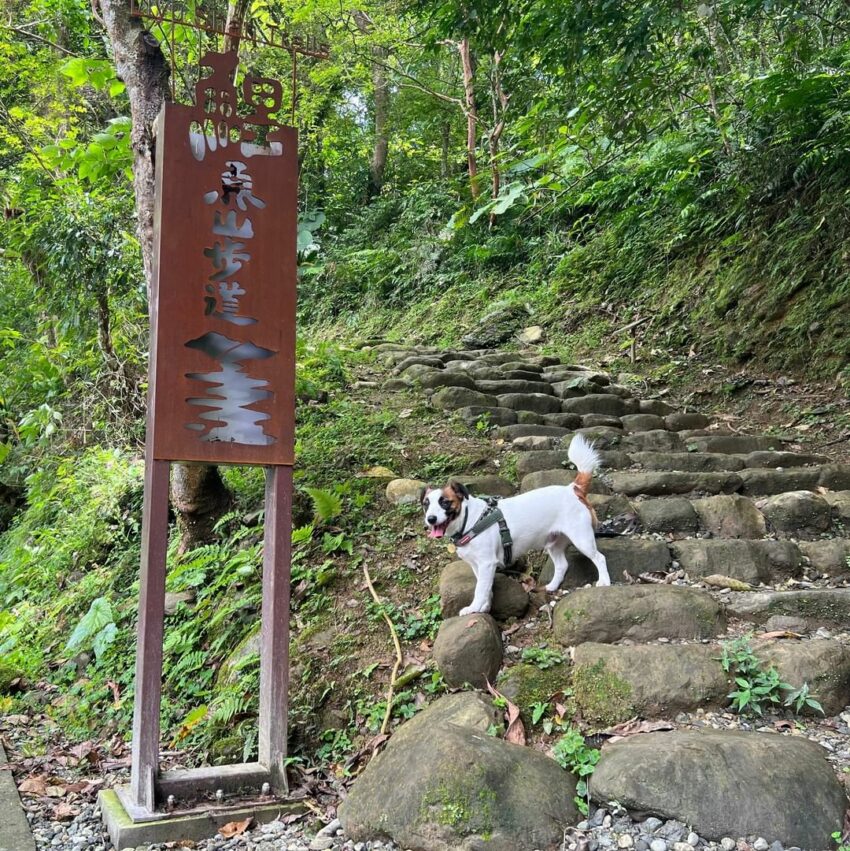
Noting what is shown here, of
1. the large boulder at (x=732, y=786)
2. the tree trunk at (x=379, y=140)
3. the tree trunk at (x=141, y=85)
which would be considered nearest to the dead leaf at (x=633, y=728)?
the large boulder at (x=732, y=786)

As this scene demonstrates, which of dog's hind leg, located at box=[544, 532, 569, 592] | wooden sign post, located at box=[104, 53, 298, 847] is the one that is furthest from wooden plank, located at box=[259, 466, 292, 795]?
dog's hind leg, located at box=[544, 532, 569, 592]

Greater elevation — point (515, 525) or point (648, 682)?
point (515, 525)

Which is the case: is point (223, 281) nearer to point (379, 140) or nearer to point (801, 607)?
point (801, 607)

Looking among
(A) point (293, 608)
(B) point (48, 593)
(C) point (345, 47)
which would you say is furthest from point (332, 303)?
(A) point (293, 608)

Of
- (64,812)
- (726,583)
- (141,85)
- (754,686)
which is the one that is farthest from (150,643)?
(141,85)

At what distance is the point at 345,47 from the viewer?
14195mm

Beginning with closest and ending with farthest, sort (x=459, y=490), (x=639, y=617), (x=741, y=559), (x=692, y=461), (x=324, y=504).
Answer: (x=639, y=617) → (x=459, y=490) → (x=741, y=559) → (x=324, y=504) → (x=692, y=461)

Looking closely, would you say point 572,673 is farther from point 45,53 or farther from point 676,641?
point 45,53

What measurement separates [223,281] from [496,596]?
7.34 feet

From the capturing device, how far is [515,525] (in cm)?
421

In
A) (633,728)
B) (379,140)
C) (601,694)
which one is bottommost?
(633,728)

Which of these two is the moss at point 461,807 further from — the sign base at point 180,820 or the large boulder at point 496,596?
the large boulder at point 496,596

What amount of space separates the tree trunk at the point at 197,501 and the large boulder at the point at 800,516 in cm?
405

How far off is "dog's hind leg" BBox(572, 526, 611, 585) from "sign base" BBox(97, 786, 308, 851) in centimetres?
198
